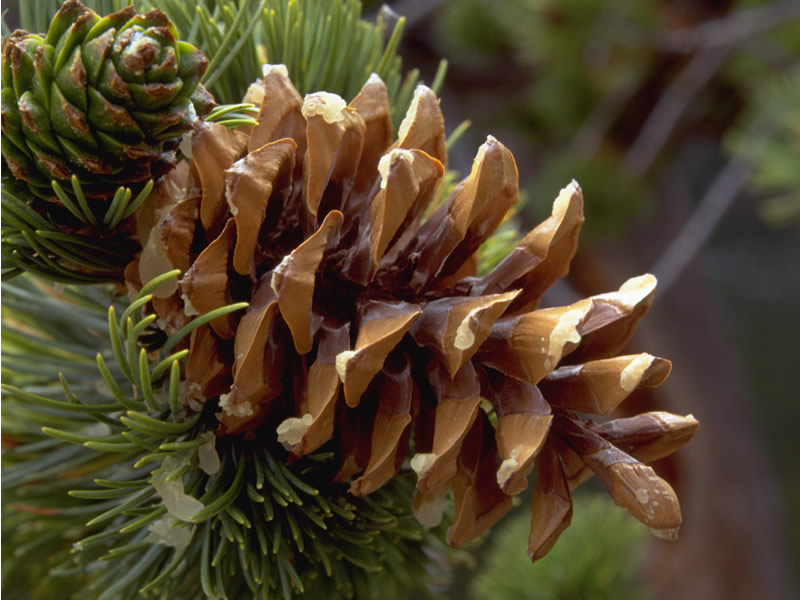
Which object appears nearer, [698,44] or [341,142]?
[341,142]

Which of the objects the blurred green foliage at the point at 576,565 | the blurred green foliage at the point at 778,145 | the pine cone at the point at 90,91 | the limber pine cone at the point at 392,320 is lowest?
the blurred green foliage at the point at 576,565

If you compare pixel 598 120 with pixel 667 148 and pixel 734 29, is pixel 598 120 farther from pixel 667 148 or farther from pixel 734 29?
pixel 734 29

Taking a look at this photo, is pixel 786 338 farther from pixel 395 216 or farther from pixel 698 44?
pixel 395 216

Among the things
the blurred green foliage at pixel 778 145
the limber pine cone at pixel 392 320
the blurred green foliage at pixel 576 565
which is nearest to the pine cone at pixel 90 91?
the limber pine cone at pixel 392 320

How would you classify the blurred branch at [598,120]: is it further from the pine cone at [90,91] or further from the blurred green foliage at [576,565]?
the pine cone at [90,91]

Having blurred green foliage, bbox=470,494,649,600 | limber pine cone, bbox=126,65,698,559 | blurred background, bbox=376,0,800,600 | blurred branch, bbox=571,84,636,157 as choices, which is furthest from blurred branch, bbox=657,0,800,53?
limber pine cone, bbox=126,65,698,559

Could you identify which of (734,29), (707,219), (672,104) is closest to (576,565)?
(707,219)

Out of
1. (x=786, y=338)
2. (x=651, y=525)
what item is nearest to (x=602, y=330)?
(x=651, y=525)
